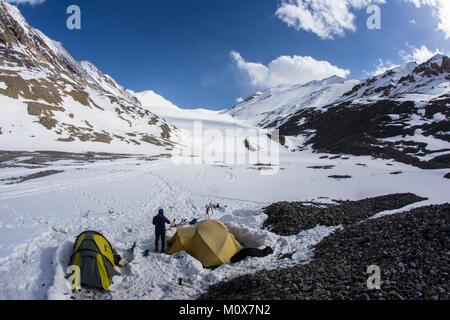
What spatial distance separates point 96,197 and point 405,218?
2251 cm

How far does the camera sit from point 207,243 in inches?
479

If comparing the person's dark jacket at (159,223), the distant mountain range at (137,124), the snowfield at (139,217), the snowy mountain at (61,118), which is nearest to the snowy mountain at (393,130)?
the distant mountain range at (137,124)

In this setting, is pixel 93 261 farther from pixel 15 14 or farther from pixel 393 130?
pixel 15 14

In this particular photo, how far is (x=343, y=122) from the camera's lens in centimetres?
9456

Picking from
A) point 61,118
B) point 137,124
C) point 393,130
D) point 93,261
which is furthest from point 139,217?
point 137,124

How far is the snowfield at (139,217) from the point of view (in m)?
9.21

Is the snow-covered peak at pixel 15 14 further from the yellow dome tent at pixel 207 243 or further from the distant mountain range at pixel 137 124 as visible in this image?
the yellow dome tent at pixel 207 243

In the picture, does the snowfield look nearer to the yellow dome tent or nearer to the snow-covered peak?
the yellow dome tent

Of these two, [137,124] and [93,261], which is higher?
[137,124]

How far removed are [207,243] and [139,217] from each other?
296 inches

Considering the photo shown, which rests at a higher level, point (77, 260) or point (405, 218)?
point (405, 218)

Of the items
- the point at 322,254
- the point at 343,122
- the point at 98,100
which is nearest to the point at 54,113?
the point at 98,100

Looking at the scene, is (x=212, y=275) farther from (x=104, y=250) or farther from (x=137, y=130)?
(x=137, y=130)

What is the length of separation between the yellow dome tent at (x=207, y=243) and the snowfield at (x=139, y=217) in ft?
2.36
